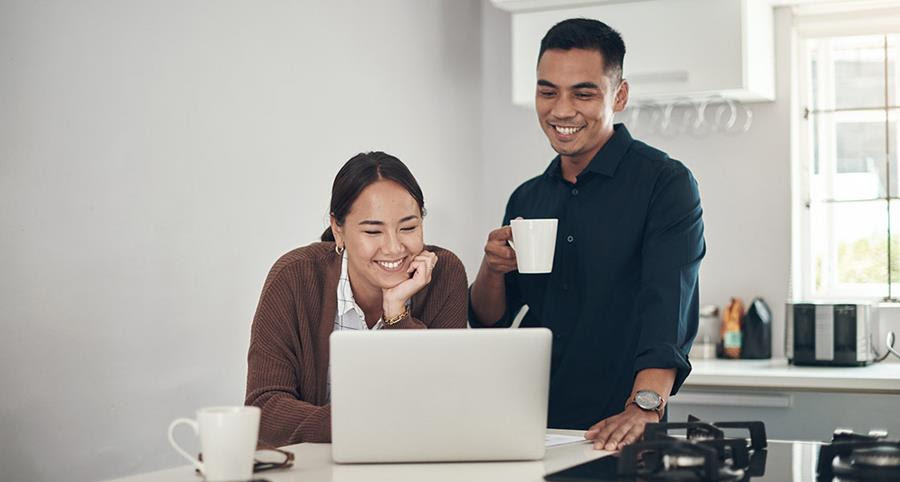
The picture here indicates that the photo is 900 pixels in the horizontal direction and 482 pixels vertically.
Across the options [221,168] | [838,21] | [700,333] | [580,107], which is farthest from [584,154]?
[838,21]

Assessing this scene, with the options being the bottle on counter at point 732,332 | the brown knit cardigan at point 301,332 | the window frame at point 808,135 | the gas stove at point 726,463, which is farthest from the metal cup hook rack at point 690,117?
the gas stove at point 726,463

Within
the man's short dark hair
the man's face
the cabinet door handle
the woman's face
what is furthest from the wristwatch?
the cabinet door handle

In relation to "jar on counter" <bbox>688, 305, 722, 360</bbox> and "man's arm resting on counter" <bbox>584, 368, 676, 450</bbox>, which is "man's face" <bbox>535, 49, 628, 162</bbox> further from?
"jar on counter" <bbox>688, 305, 722, 360</bbox>

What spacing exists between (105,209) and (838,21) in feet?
8.81

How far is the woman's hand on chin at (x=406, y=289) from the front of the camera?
7.17 feet

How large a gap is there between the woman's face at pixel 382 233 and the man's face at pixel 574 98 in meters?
0.41

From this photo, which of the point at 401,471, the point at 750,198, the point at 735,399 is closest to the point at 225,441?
the point at 401,471

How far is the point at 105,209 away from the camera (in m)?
2.50

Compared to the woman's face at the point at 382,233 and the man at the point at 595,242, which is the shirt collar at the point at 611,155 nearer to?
the man at the point at 595,242

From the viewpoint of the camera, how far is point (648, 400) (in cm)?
206

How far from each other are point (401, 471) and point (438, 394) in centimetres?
12

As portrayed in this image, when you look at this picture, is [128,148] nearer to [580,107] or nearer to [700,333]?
[580,107]

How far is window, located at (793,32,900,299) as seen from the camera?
12.9ft

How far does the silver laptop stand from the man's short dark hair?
967 mm
